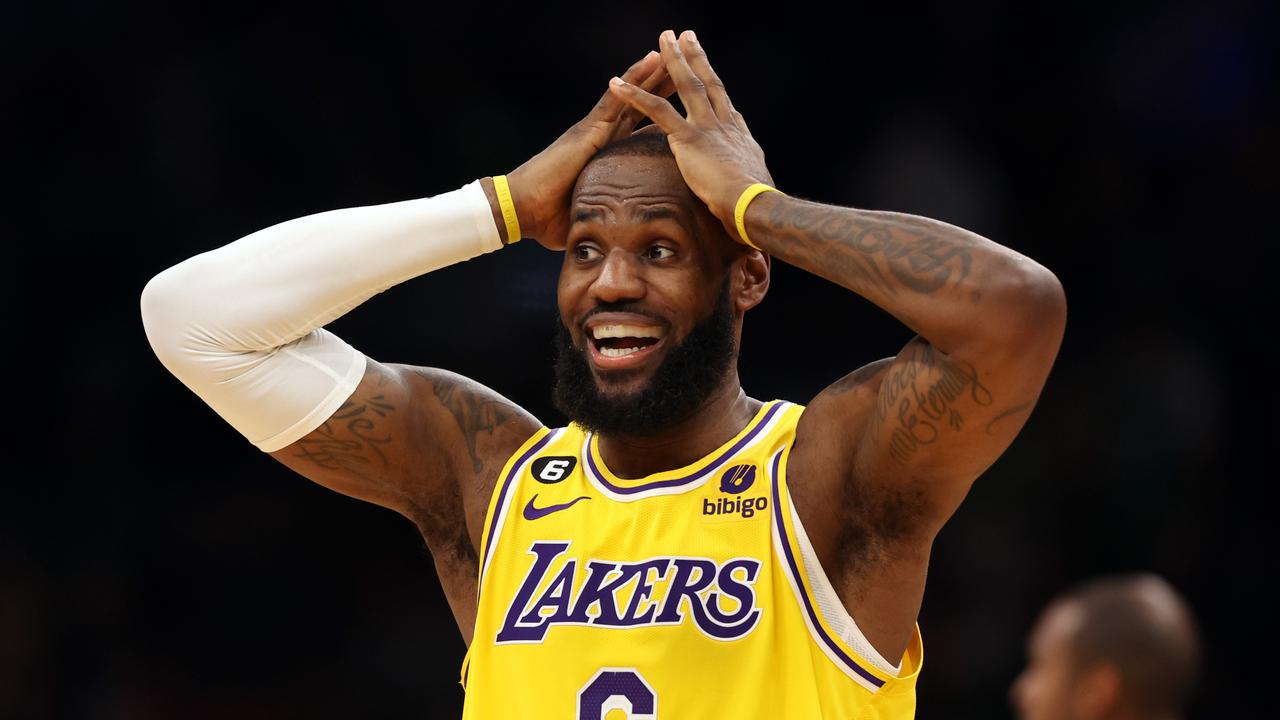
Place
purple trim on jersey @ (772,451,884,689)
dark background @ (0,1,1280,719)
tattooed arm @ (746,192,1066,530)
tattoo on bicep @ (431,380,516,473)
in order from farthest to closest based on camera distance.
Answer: dark background @ (0,1,1280,719) < tattoo on bicep @ (431,380,516,473) < purple trim on jersey @ (772,451,884,689) < tattooed arm @ (746,192,1066,530)

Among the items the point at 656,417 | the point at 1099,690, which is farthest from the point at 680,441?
the point at 1099,690

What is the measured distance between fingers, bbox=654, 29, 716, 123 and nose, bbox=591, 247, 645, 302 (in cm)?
34

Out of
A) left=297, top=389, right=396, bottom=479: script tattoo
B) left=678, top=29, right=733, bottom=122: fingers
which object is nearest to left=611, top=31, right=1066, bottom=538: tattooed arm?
left=678, top=29, right=733, bottom=122: fingers

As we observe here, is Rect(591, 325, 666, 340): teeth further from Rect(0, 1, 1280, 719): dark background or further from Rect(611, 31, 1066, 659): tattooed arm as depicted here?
Rect(0, 1, 1280, 719): dark background

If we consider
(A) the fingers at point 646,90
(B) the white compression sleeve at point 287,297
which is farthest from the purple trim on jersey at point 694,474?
(A) the fingers at point 646,90

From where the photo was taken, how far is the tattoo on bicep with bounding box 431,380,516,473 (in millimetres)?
3316

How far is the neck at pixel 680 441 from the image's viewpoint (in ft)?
10.4

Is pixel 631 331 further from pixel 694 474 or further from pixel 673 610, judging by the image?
pixel 673 610

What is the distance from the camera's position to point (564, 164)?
3.24m

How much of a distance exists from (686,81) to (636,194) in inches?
11.6

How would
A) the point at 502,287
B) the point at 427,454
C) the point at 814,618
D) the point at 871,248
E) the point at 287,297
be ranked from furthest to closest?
the point at 502,287
the point at 427,454
the point at 287,297
the point at 814,618
the point at 871,248

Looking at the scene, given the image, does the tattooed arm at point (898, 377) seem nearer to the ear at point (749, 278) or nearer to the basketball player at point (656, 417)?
the basketball player at point (656, 417)

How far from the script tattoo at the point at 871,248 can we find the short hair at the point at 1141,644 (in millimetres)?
1034

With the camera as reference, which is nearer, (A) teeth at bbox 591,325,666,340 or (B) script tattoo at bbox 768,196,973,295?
(B) script tattoo at bbox 768,196,973,295
